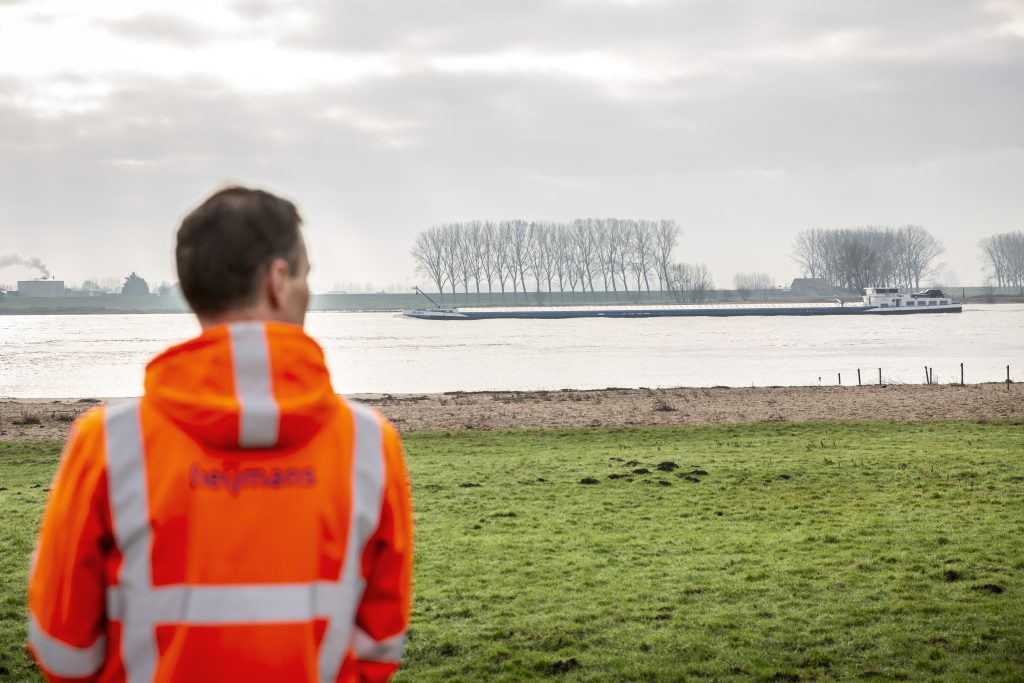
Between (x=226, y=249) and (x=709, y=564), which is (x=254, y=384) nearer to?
(x=226, y=249)

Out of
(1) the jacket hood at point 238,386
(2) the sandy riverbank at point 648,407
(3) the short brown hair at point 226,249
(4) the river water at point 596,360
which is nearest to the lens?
(1) the jacket hood at point 238,386

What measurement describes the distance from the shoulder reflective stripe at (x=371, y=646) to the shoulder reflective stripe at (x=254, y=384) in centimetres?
45

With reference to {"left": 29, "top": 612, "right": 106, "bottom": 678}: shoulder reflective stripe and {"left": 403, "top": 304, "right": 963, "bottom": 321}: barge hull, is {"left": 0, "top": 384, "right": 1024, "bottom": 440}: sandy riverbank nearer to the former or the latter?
{"left": 29, "top": 612, "right": 106, "bottom": 678}: shoulder reflective stripe

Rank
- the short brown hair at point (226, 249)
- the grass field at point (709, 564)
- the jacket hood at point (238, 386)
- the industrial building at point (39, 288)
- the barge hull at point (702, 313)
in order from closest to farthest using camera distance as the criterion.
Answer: the jacket hood at point (238, 386) → the short brown hair at point (226, 249) → the grass field at point (709, 564) → the barge hull at point (702, 313) → the industrial building at point (39, 288)

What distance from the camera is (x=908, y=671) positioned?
216 inches

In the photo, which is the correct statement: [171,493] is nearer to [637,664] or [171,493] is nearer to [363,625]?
[363,625]

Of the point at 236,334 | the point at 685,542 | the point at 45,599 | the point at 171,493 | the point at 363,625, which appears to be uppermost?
the point at 236,334

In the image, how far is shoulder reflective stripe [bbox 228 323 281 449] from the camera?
1.68m

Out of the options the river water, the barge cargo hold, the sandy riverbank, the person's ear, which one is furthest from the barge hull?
the person's ear

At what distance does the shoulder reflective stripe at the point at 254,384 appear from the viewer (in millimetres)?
1676

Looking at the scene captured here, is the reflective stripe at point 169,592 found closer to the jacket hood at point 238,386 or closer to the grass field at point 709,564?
the jacket hood at point 238,386

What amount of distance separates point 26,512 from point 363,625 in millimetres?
10106

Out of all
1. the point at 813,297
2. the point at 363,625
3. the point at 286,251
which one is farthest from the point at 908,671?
the point at 813,297

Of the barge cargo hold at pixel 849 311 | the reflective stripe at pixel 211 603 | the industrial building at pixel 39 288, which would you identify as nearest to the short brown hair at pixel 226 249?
the reflective stripe at pixel 211 603
